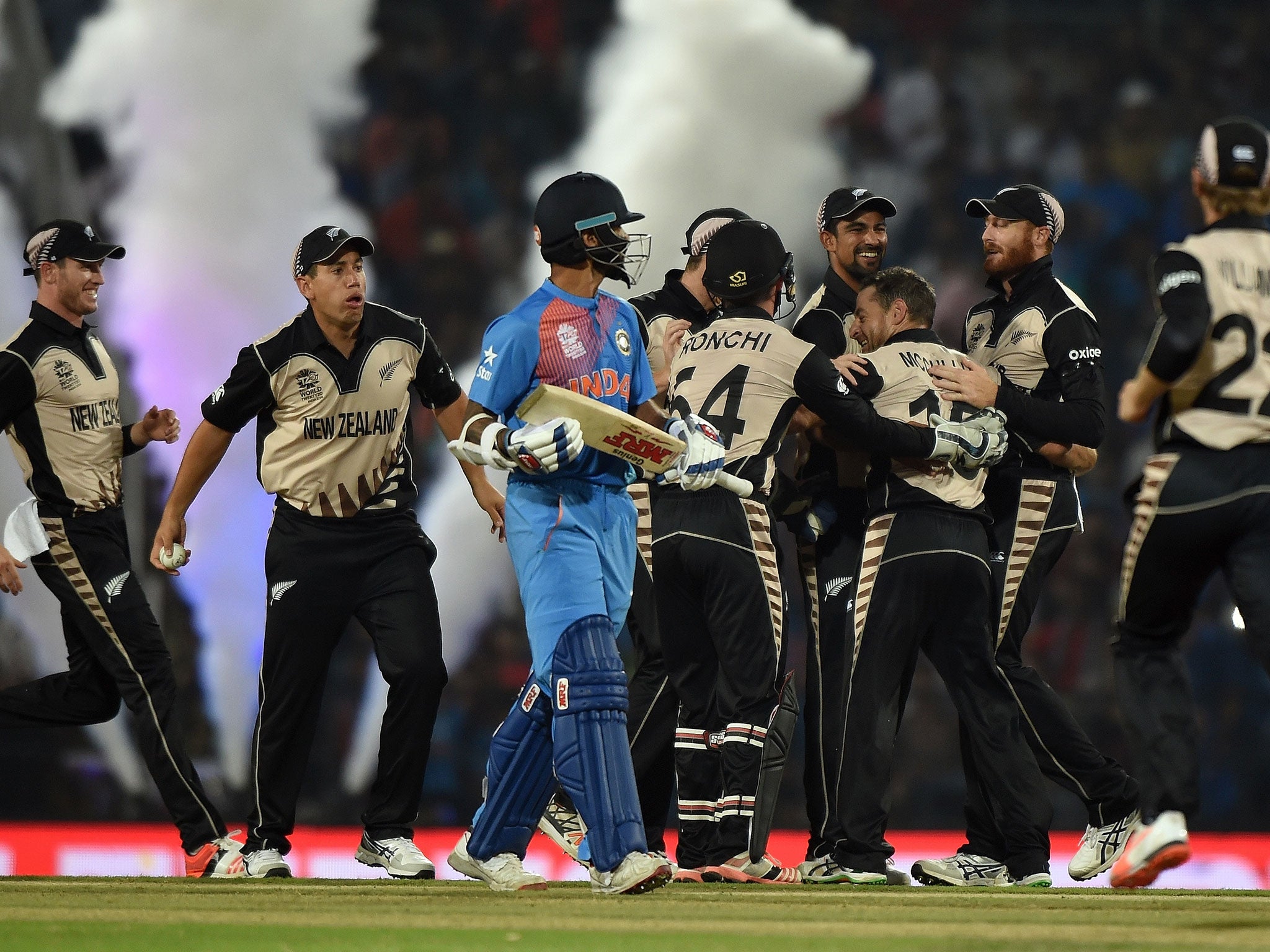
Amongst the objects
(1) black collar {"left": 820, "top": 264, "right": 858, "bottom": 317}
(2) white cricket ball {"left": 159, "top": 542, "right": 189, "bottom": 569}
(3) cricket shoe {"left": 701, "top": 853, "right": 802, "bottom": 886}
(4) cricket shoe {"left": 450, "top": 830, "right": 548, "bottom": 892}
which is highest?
(1) black collar {"left": 820, "top": 264, "right": 858, "bottom": 317}

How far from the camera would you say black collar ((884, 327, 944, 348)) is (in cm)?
573

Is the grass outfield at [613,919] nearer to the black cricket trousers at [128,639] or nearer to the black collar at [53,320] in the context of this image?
the black cricket trousers at [128,639]

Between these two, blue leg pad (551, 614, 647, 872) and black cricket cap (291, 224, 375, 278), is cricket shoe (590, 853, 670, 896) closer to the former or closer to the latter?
blue leg pad (551, 614, 647, 872)

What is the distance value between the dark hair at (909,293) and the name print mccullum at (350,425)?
72.3 inches

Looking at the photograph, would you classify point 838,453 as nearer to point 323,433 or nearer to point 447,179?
point 323,433

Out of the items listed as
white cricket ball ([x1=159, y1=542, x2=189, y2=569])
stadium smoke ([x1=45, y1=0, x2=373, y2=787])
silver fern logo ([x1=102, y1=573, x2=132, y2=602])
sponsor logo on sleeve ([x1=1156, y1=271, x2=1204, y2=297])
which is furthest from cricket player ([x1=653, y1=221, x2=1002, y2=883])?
stadium smoke ([x1=45, y1=0, x2=373, y2=787])

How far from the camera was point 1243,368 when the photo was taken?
4.09 m

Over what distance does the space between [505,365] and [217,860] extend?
242cm

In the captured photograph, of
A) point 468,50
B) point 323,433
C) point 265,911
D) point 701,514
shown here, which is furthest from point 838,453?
point 468,50

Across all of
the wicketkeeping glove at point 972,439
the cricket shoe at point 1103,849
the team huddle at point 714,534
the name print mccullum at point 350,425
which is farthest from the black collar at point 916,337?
the cricket shoe at point 1103,849

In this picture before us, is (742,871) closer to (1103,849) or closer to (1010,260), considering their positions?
(1103,849)

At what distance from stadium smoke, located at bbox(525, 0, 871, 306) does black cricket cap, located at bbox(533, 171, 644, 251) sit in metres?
5.98

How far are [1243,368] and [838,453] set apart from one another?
7.13ft

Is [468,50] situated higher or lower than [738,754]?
higher
